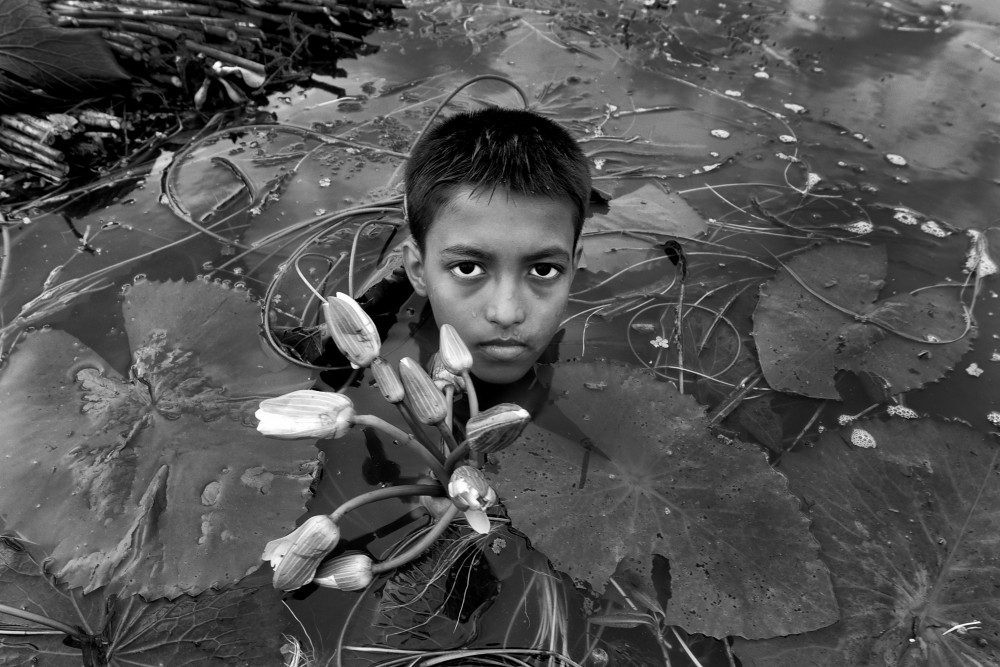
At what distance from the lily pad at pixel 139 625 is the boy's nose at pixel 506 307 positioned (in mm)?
935

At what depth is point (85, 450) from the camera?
1.69 metres

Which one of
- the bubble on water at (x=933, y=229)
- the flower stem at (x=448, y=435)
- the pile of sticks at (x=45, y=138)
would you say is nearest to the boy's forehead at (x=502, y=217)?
the flower stem at (x=448, y=435)

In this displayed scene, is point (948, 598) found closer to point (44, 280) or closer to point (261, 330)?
point (261, 330)

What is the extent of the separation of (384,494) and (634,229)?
200cm

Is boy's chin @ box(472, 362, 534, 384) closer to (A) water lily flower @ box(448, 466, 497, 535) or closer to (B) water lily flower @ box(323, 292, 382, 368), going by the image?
(B) water lily flower @ box(323, 292, 382, 368)

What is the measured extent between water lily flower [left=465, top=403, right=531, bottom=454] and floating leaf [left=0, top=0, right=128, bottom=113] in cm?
342

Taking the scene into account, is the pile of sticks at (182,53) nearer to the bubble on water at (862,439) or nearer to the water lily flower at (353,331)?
the water lily flower at (353,331)

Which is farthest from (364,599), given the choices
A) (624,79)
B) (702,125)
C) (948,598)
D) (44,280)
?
(624,79)

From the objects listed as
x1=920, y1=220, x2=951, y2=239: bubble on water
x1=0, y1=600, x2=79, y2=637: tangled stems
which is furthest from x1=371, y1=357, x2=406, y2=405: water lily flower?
x1=920, y1=220, x2=951, y2=239: bubble on water

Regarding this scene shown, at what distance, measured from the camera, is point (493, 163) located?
5.80 ft

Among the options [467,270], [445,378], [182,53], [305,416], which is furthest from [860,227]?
[182,53]

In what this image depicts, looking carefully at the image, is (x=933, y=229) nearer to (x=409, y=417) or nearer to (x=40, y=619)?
(x=409, y=417)

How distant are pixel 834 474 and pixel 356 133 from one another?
10.1 ft

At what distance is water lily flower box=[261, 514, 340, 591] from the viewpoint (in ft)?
4.28
